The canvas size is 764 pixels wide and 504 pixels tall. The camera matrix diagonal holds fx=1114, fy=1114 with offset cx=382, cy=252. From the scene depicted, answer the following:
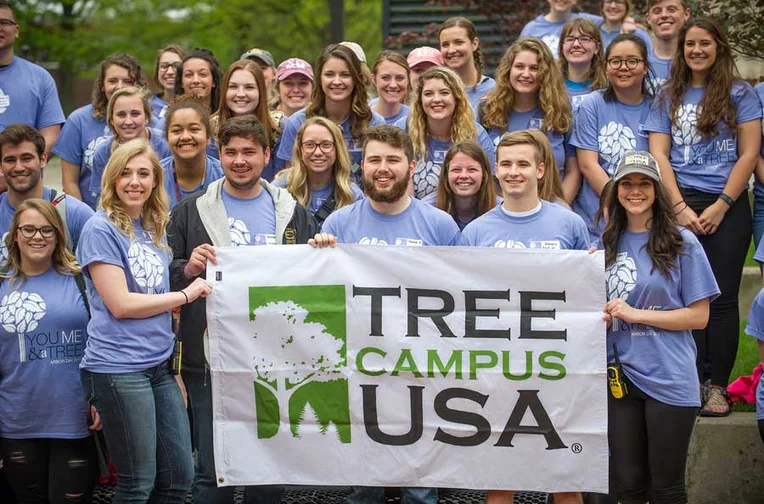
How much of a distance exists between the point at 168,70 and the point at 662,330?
490 cm

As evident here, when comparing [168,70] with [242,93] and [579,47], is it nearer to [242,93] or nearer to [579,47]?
[242,93]

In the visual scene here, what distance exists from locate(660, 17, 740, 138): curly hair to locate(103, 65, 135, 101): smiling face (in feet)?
12.4

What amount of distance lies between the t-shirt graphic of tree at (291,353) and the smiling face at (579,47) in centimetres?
315

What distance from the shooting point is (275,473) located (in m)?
5.80

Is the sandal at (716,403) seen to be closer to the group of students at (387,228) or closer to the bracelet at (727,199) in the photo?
the group of students at (387,228)

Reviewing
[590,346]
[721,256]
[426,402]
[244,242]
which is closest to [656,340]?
[590,346]

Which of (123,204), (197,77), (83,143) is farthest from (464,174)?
(83,143)

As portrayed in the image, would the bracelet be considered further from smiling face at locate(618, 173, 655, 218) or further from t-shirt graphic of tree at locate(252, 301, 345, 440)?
t-shirt graphic of tree at locate(252, 301, 345, 440)

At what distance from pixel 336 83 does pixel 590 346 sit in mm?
2796

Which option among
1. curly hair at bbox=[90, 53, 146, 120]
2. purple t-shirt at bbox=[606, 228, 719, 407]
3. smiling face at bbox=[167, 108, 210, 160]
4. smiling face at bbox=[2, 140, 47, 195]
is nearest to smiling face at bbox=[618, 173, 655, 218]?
purple t-shirt at bbox=[606, 228, 719, 407]

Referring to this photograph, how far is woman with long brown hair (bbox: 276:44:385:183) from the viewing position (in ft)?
24.5

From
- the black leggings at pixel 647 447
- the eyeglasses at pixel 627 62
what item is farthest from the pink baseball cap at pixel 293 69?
the black leggings at pixel 647 447

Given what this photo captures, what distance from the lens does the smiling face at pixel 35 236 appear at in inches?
229

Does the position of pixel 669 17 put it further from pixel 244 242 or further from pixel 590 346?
pixel 244 242
